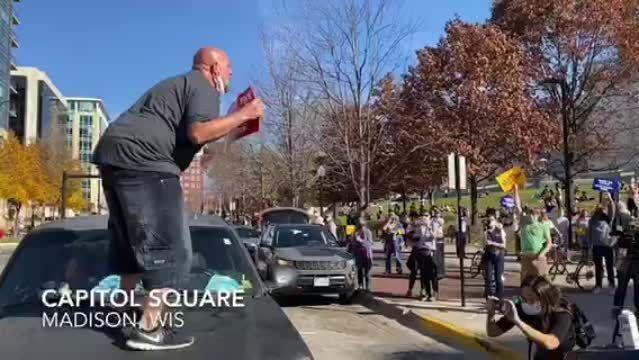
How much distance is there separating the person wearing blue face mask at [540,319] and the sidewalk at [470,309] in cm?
333

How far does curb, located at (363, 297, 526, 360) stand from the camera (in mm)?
7930

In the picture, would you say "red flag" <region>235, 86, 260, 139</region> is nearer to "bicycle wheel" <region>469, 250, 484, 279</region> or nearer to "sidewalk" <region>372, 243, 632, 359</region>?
"sidewalk" <region>372, 243, 632, 359</region>

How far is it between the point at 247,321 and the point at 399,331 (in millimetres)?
7016

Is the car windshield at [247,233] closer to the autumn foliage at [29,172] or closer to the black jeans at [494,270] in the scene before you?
the black jeans at [494,270]

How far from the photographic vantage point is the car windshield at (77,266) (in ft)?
11.6

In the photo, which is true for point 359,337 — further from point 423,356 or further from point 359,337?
point 423,356

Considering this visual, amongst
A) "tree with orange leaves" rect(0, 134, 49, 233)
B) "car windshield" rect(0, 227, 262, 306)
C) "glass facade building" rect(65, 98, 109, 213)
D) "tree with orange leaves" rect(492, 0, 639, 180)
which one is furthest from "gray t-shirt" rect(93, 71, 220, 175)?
"glass facade building" rect(65, 98, 109, 213)

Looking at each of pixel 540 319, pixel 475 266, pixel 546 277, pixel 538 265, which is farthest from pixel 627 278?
pixel 475 266

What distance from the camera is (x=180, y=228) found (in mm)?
2908

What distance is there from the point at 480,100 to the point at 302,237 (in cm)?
1495

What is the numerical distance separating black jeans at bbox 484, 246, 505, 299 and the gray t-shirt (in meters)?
9.48

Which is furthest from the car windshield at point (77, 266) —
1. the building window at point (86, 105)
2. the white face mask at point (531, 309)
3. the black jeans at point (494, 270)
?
the building window at point (86, 105)

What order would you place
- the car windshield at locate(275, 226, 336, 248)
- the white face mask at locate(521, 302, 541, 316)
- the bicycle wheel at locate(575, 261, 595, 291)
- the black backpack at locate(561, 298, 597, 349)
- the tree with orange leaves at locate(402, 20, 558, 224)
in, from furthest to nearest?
the tree with orange leaves at locate(402, 20, 558, 224) → the car windshield at locate(275, 226, 336, 248) → the bicycle wheel at locate(575, 261, 595, 291) → the white face mask at locate(521, 302, 541, 316) → the black backpack at locate(561, 298, 597, 349)

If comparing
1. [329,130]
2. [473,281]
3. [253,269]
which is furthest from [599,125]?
[253,269]
